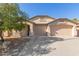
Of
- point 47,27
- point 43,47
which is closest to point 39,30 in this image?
point 47,27

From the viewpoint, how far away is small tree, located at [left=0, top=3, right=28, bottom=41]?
12.6ft

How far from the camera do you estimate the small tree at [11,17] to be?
12.6ft

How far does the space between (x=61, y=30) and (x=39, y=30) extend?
0.38m

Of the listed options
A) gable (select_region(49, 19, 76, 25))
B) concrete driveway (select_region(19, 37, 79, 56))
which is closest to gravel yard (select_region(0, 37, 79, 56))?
concrete driveway (select_region(19, 37, 79, 56))

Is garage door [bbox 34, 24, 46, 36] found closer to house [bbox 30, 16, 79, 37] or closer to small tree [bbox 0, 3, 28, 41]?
house [bbox 30, 16, 79, 37]

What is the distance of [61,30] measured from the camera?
13.3ft

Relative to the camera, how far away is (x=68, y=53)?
3.89m

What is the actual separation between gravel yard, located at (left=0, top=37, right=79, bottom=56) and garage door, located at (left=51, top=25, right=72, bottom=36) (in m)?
0.10

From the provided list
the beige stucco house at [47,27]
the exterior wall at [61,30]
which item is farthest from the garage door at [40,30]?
the exterior wall at [61,30]

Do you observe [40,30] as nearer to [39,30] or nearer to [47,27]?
[39,30]

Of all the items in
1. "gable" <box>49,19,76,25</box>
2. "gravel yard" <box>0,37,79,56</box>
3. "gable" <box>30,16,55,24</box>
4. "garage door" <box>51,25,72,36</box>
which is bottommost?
"gravel yard" <box>0,37,79,56</box>

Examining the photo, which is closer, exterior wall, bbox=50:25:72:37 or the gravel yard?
the gravel yard

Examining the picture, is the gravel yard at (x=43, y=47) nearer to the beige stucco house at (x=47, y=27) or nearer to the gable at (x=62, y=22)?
the beige stucco house at (x=47, y=27)

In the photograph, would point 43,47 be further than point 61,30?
No
